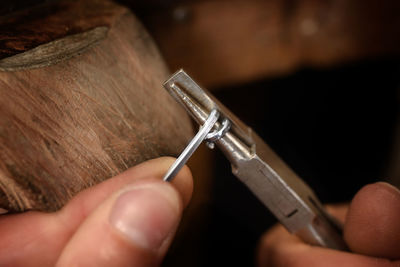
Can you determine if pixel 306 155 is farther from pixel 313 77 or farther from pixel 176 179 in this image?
pixel 176 179

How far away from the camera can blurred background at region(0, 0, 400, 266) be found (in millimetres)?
751

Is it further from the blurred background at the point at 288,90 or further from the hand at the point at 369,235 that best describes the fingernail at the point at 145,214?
the blurred background at the point at 288,90

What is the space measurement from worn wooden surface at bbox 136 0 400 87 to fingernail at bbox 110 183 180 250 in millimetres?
452

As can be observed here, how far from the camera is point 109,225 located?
343mm

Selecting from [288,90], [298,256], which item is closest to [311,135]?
[288,90]

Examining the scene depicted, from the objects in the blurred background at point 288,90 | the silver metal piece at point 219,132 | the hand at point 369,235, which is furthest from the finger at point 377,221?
the blurred background at point 288,90

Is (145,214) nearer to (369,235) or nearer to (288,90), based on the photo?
(369,235)

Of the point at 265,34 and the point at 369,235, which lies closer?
the point at 369,235

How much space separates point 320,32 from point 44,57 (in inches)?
25.4

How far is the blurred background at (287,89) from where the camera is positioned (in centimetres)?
75

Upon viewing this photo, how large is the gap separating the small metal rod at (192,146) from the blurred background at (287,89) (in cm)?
37

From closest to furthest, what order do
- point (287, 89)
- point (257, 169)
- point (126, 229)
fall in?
point (126, 229)
point (257, 169)
point (287, 89)

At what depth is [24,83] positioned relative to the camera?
0.35m

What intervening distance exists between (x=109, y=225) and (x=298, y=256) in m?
0.36
